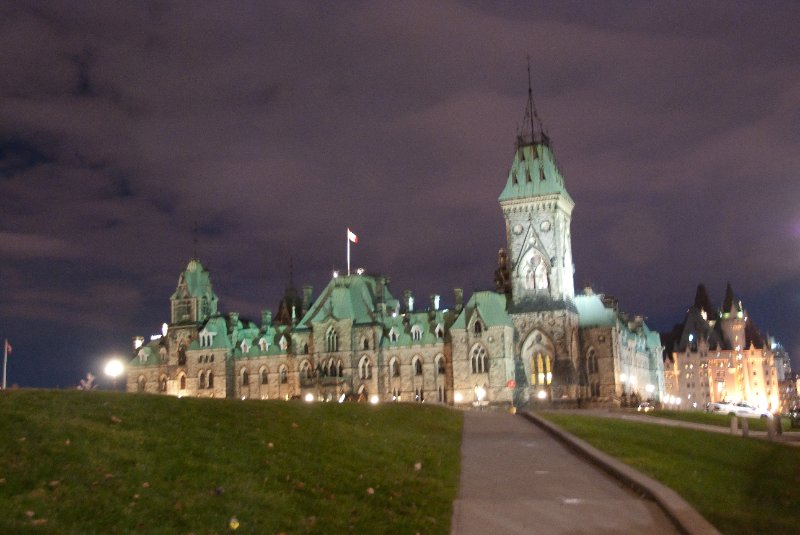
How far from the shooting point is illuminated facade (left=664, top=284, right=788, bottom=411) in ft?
556

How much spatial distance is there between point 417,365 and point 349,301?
30.0 feet

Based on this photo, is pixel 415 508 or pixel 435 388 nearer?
pixel 415 508

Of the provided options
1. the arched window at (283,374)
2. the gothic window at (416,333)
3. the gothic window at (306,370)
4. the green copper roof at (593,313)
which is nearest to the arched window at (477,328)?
the gothic window at (416,333)

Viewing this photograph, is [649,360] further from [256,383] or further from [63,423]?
[63,423]

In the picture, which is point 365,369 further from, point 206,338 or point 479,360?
point 206,338

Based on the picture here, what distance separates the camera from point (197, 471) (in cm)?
1628

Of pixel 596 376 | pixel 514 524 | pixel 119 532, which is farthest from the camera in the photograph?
pixel 596 376

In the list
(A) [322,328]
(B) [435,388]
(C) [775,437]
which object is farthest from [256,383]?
(C) [775,437]

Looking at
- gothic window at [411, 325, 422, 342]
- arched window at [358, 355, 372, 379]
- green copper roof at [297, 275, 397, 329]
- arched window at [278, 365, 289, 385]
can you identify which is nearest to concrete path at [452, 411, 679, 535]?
gothic window at [411, 325, 422, 342]

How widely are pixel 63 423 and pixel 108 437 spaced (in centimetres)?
106

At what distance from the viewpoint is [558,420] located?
40.2 m

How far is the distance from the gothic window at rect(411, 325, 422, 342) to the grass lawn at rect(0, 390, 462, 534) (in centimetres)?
6274

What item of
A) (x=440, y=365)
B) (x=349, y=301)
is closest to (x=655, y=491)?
(x=440, y=365)

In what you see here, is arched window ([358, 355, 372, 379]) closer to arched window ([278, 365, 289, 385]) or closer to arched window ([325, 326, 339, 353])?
arched window ([325, 326, 339, 353])
